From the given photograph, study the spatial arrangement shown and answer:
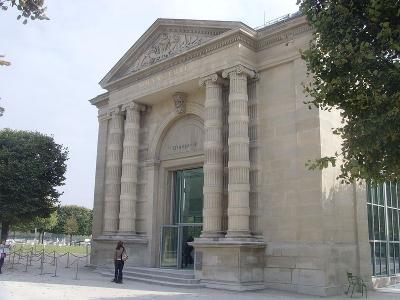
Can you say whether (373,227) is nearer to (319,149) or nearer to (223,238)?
(319,149)

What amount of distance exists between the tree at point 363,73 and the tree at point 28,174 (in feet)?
75.7

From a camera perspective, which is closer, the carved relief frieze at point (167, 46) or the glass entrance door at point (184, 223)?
the carved relief frieze at point (167, 46)

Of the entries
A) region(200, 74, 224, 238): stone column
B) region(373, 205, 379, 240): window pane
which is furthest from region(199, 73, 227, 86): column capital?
region(373, 205, 379, 240): window pane

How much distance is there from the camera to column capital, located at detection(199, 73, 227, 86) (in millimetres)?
20875

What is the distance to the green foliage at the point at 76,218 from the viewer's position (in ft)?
311

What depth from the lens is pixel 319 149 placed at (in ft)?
58.8

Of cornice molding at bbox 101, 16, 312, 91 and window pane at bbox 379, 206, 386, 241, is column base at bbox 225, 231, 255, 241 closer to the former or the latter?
window pane at bbox 379, 206, 386, 241

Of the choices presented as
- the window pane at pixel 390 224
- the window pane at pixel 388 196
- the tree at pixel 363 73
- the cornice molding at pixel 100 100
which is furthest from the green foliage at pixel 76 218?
the tree at pixel 363 73

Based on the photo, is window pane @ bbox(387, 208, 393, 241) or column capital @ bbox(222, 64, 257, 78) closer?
column capital @ bbox(222, 64, 257, 78)

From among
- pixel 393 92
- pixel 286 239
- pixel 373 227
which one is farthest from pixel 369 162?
pixel 373 227

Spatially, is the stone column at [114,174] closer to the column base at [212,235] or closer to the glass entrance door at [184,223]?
the glass entrance door at [184,223]

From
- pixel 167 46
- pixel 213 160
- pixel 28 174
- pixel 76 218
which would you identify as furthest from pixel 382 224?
pixel 76 218

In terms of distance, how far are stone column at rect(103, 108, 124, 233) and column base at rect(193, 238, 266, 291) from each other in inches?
309

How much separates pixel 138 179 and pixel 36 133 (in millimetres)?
11784
